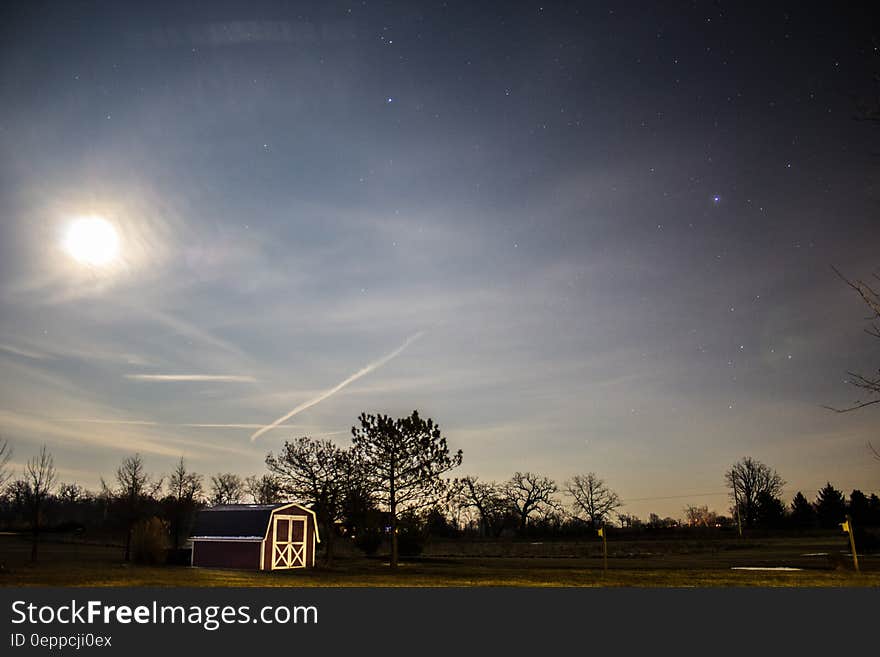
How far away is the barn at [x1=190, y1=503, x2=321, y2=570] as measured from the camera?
127 feet

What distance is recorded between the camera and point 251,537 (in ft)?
128

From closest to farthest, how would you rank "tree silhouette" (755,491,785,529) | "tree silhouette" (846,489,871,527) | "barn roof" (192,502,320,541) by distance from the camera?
"barn roof" (192,502,320,541)
"tree silhouette" (846,489,871,527)
"tree silhouette" (755,491,785,529)

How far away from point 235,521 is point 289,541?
3.46 metres

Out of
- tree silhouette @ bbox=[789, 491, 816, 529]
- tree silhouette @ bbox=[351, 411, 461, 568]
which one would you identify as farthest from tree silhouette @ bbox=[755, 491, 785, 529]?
tree silhouette @ bbox=[351, 411, 461, 568]

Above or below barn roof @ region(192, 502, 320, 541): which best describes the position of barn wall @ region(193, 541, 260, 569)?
below

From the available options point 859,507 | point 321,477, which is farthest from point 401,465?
point 859,507

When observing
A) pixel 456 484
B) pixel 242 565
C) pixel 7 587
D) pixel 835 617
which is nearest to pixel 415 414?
pixel 456 484

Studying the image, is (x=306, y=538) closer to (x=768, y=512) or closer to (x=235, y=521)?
(x=235, y=521)

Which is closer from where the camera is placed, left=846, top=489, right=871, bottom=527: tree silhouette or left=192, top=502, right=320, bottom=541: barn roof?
left=192, top=502, right=320, bottom=541: barn roof

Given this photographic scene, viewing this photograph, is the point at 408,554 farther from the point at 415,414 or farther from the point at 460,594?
the point at 460,594

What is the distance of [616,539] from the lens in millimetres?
74188

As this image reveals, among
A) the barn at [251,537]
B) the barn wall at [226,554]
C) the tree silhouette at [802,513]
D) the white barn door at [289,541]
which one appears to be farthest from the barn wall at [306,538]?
the tree silhouette at [802,513]

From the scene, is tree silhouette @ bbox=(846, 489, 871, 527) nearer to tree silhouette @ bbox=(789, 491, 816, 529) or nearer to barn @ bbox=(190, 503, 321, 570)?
tree silhouette @ bbox=(789, 491, 816, 529)

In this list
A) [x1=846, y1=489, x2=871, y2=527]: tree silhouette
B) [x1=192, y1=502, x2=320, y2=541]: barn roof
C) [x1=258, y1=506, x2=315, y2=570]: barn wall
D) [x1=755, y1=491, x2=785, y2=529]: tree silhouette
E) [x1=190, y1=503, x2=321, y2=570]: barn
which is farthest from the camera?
[x1=755, y1=491, x2=785, y2=529]: tree silhouette
